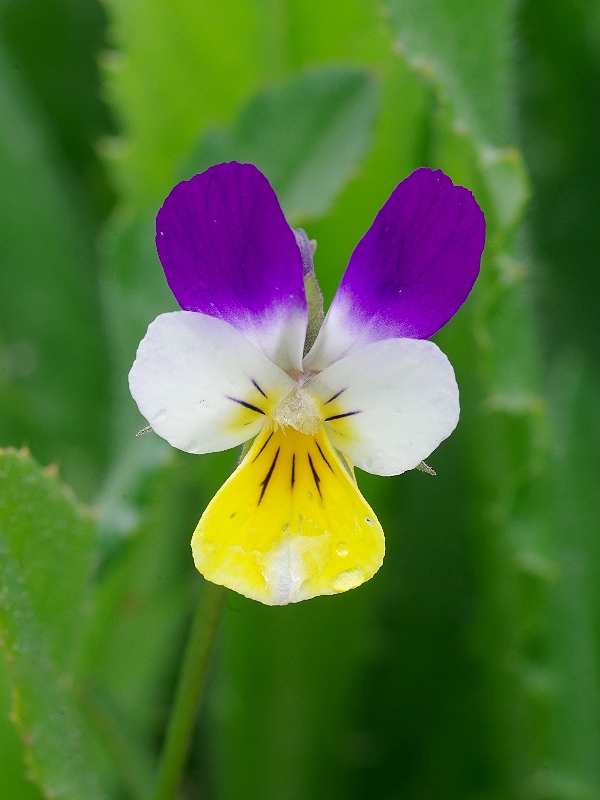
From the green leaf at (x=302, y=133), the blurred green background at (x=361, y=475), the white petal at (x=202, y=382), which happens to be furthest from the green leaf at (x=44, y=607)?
the green leaf at (x=302, y=133)

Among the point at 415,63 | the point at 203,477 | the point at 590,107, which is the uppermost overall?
the point at 590,107

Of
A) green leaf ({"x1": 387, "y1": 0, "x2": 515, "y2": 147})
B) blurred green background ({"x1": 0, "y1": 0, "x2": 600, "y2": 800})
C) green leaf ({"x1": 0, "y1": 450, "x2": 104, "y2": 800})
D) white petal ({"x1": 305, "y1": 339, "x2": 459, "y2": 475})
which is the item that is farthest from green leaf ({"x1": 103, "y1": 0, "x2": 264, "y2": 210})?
white petal ({"x1": 305, "y1": 339, "x2": 459, "y2": 475})

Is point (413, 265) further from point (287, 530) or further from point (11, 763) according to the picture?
point (11, 763)

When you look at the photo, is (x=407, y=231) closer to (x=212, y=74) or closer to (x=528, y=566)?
(x=528, y=566)

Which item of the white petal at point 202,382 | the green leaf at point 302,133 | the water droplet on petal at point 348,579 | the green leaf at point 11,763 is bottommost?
the green leaf at point 11,763

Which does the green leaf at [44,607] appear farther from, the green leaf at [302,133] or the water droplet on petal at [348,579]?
the green leaf at [302,133]

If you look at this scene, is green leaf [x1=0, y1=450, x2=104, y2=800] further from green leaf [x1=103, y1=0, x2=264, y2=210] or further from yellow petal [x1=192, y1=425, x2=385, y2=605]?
green leaf [x1=103, y1=0, x2=264, y2=210]

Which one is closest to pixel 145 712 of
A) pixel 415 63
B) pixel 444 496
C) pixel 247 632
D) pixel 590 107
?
pixel 247 632
